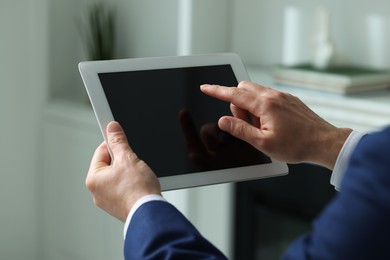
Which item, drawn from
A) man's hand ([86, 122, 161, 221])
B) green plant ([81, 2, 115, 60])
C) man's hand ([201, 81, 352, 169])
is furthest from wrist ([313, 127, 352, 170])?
green plant ([81, 2, 115, 60])

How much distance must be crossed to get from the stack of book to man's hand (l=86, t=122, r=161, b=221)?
49.1 inches

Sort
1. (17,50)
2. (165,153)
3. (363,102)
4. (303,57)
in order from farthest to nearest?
(17,50), (303,57), (363,102), (165,153)

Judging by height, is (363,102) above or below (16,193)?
above

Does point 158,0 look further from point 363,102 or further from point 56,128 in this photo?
point 363,102

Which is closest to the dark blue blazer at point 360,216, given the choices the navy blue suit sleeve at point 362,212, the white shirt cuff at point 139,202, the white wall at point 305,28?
the navy blue suit sleeve at point 362,212

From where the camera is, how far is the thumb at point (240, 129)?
1402mm

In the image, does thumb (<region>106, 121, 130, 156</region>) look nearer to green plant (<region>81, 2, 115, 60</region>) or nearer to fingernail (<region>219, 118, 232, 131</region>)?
fingernail (<region>219, 118, 232, 131</region>)

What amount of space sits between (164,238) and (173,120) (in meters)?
0.44

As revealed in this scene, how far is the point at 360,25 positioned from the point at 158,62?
137cm

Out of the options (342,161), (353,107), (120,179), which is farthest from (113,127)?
(353,107)

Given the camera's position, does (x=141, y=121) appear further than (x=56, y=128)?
No

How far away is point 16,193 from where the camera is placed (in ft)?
10.3

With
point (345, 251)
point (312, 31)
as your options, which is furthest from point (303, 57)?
point (345, 251)

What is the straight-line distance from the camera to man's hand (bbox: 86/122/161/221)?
3.90 ft
